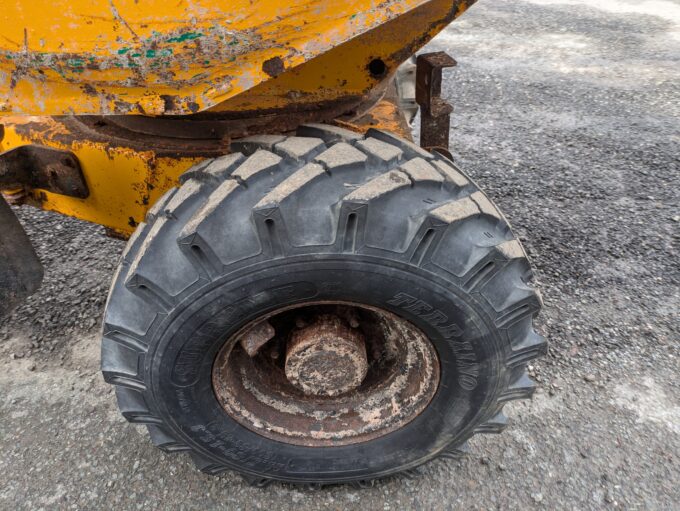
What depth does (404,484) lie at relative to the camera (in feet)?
6.59

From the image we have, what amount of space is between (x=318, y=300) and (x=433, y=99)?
1.17 meters

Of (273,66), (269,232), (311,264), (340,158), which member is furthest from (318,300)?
(273,66)

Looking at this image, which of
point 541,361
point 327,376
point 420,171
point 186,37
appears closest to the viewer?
point 186,37

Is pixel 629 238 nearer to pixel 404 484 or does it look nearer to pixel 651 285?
pixel 651 285

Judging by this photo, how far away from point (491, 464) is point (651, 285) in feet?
4.73

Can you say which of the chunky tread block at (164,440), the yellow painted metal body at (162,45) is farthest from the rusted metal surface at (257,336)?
the yellow painted metal body at (162,45)

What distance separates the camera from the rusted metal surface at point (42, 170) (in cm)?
189

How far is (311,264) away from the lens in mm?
1416

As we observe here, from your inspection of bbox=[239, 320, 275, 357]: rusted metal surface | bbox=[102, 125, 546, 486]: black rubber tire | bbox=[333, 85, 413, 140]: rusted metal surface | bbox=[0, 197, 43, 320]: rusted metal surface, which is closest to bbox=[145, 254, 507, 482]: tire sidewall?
bbox=[102, 125, 546, 486]: black rubber tire

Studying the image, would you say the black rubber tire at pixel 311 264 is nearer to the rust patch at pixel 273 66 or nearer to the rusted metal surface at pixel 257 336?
the rusted metal surface at pixel 257 336

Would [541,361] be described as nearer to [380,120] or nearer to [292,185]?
[380,120]

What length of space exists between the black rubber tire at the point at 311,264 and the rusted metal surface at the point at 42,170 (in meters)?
0.54

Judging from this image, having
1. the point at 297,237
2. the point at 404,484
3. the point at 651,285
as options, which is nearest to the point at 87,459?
the point at 404,484

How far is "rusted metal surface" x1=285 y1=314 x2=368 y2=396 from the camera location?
5.77ft
